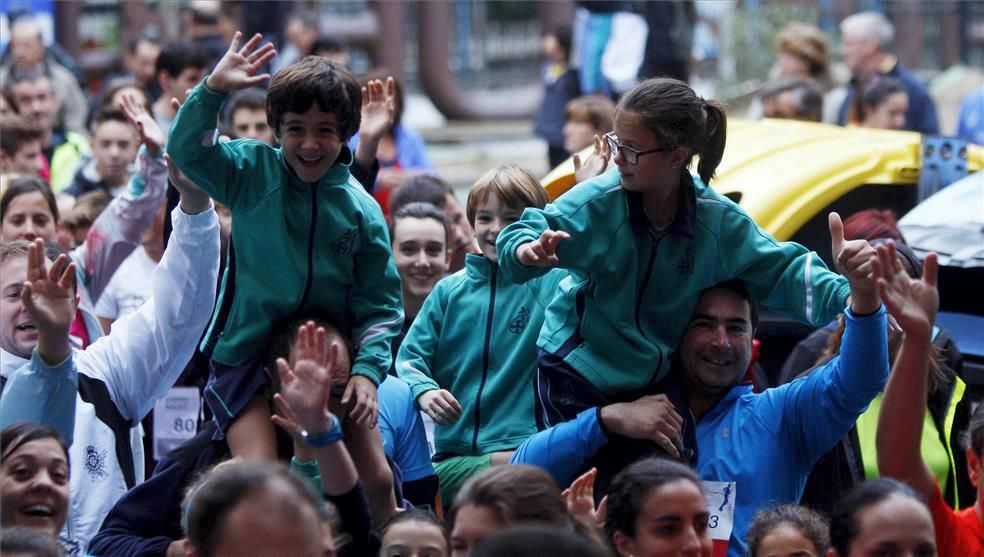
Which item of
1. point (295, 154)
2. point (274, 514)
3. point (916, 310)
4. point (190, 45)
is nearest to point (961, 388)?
point (916, 310)

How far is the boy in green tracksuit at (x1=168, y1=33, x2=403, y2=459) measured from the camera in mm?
4270

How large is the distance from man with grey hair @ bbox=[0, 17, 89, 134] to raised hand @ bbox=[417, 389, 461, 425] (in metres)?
5.89

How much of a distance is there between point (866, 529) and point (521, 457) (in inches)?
41.8

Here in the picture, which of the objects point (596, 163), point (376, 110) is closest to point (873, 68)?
point (596, 163)

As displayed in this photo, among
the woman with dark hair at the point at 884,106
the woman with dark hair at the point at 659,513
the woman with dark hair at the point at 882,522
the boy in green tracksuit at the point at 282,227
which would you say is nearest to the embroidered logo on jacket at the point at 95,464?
the boy in green tracksuit at the point at 282,227

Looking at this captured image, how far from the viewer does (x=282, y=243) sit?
4324mm

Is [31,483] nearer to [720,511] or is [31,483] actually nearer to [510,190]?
[720,511]

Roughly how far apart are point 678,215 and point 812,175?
2.38m

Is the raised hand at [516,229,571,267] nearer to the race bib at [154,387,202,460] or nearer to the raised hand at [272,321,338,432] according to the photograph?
the raised hand at [272,321,338,432]

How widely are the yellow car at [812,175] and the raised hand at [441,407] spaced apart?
1783mm

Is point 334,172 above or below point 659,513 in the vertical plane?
above

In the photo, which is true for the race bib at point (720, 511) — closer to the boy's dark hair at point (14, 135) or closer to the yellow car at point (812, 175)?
the yellow car at point (812, 175)

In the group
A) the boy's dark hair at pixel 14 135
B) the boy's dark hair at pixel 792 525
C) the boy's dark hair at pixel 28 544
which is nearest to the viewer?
Result: the boy's dark hair at pixel 28 544

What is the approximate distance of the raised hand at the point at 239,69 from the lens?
13.9 ft
